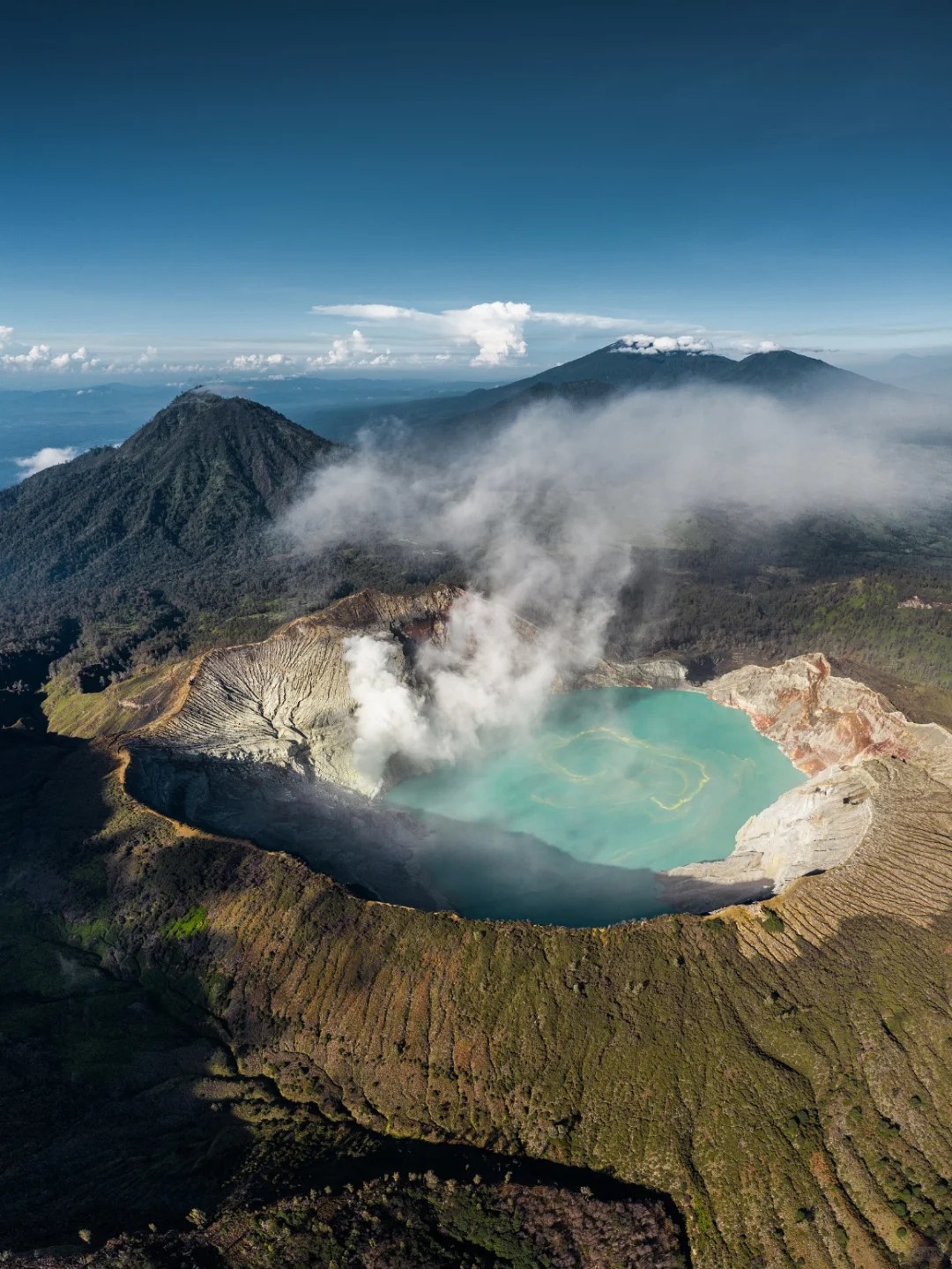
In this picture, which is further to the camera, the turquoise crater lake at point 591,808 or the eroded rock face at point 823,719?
the eroded rock face at point 823,719

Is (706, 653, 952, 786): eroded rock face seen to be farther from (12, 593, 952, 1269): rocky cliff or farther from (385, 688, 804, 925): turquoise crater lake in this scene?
(12, 593, 952, 1269): rocky cliff

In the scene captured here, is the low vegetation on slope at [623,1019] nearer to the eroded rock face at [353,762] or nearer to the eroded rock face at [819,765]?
the eroded rock face at [819,765]

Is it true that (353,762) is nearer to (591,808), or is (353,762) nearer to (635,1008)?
(591,808)

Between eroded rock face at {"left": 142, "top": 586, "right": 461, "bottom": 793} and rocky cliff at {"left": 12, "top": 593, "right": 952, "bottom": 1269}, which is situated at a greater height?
→ eroded rock face at {"left": 142, "top": 586, "right": 461, "bottom": 793}

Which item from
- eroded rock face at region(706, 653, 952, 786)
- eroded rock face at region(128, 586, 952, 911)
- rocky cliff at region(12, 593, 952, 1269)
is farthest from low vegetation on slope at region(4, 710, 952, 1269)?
eroded rock face at region(706, 653, 952, 786)

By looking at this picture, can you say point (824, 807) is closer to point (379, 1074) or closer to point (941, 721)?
point (941, 721)

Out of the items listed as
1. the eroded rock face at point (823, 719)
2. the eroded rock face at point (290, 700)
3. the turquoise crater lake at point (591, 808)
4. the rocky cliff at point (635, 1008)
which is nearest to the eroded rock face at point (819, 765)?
the eroded rock face at point (823, 719)

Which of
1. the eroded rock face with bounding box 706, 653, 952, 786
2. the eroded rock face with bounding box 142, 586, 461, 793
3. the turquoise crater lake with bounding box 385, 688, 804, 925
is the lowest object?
the turquoise crater lake with bounding box 385, 688, 804, 925

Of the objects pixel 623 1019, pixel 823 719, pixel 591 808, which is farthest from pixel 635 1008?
pixel 823 719

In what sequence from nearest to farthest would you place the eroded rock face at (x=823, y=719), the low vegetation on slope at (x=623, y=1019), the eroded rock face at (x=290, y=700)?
the low vegetation on slope at (x=623, y=1019) → the eroded rock face at (x=823, y=719) → the eroded rock face at (x=290, y=700)
